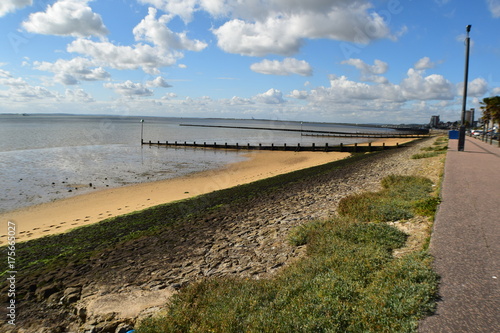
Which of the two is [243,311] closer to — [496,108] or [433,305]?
[433,305]

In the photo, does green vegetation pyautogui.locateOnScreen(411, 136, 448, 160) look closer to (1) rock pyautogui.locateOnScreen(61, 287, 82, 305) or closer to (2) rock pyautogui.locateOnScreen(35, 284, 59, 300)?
(1) rock pyautogui.locateOnScreen(61, 287, 82, 305)

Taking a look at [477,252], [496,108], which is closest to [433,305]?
[477,252]

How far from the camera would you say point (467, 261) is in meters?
4.87

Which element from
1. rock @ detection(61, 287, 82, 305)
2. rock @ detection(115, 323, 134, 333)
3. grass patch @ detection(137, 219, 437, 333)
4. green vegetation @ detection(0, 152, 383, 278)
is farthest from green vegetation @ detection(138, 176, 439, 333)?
green vegetation @ detection(0, 152, 383, 278)

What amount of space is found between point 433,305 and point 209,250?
536cm

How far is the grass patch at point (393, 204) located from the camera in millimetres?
8117

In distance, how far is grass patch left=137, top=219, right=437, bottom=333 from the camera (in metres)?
3.78

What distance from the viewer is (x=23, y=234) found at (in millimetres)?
12898

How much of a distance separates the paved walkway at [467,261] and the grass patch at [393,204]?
21.7 inches

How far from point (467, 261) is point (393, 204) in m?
4.25

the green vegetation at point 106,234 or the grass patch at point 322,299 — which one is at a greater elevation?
the grass patch at point 322,299

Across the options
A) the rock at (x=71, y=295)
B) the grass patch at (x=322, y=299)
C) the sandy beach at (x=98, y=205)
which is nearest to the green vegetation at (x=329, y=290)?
the grass patch at (x=322, y=299)

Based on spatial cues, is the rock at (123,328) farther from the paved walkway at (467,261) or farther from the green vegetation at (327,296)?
the paved walkway at (467,261)

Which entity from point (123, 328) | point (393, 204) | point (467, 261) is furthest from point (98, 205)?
point (467, 261)
